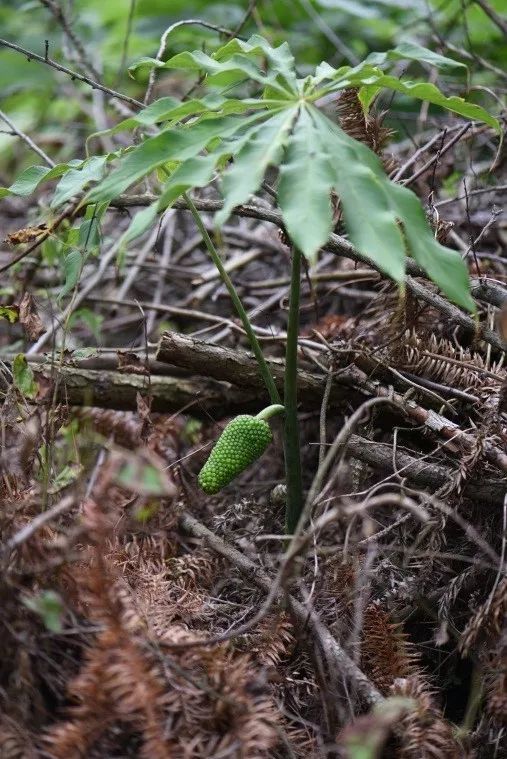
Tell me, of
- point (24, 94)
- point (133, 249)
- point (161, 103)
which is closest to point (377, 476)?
point (161, 103)

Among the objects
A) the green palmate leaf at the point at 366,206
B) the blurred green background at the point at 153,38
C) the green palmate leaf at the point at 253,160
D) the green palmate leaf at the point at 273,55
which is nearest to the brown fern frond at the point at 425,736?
the green palmate leaf at the point at 366,206

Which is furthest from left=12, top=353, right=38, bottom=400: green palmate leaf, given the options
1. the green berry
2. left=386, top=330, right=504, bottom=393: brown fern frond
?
left=386, top=330, right=504, bottom=393: brown fern frond

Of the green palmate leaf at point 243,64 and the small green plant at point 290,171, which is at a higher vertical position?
the green palmate leaf at point 243,64

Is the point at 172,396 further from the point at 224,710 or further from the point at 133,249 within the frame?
the point at 133,249

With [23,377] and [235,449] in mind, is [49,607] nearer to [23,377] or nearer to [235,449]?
[235,449]

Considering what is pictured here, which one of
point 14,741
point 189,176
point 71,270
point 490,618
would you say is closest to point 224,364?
point 71,270

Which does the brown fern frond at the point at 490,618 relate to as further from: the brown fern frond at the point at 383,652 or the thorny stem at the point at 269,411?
the thorny stem at the point at 269,411

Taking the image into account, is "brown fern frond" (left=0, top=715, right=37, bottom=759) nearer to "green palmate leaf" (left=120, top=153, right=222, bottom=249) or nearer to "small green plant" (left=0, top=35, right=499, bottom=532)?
"small green plant" (left=0, top=35, right=499, bottom=532)
